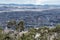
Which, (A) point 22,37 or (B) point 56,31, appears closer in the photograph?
(A) point 22,37

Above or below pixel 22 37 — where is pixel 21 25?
below

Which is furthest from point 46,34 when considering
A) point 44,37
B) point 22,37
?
point 22,37

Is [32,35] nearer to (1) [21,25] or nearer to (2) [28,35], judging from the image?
(2) [28,35]

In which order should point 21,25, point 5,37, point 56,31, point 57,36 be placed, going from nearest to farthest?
1. point 5,37
2. point 57,36
3. point 56,31
4. point 21,25

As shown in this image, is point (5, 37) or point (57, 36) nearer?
point (5, 37)

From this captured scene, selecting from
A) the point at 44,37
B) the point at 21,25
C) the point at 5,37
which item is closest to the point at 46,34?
the point at 44,37

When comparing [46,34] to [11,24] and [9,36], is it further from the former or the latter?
[11,24]

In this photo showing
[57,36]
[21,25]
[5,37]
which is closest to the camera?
[5,37]

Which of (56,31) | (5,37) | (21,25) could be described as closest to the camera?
(5,37)

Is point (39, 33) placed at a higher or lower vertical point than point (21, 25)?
higher
